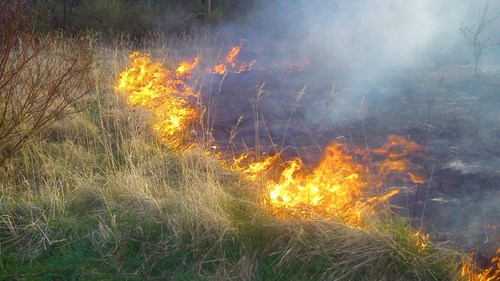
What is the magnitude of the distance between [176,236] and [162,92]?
395 centimetres

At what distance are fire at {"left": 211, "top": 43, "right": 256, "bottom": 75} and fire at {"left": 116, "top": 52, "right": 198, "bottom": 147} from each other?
40 cm

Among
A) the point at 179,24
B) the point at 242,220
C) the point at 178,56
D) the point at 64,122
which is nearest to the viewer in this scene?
the point at 242,220

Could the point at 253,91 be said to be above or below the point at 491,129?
below

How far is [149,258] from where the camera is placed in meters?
3.65

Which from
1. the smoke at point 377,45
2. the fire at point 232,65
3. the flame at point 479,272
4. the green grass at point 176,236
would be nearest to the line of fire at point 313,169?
the flame at point 479,272

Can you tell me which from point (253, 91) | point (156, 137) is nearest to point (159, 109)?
point (156, 137)

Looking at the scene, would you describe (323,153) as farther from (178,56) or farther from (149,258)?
(178,56)

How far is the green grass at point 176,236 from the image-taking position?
3.44m

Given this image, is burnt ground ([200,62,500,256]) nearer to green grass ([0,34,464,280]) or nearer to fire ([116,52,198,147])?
fire ([116,52,198,147])

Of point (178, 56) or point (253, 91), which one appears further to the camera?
point (178, 56)

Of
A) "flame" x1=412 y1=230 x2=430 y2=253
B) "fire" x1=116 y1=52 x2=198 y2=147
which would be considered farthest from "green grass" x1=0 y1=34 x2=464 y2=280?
"fire" x1=116 y1=52 x2=198 y2=147

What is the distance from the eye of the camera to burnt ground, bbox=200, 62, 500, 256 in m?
4.02

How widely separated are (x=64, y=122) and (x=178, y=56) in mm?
3905

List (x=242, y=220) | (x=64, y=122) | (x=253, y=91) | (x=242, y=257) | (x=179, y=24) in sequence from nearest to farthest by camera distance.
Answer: (x=242, y=257) < (x=242, y=220) < (x=64, y=122) < (x=253, y=91) < (x=179, y=24)
